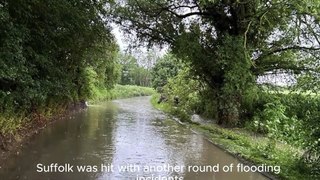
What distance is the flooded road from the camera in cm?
743

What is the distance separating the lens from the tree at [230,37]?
1478cm

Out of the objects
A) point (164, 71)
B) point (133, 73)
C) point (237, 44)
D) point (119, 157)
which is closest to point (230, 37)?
point (237, 44)

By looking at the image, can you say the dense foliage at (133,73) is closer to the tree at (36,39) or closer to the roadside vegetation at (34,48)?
the roadside vegetation at (34,48)

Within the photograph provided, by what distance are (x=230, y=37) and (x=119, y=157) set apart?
26.9 feet

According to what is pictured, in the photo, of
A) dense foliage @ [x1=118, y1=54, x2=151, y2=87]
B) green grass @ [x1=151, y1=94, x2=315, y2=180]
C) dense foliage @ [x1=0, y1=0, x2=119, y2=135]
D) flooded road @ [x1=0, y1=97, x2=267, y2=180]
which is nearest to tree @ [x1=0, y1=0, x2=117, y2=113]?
dense foliage @ [x1=0, y1=0, x2=119, y2=135]

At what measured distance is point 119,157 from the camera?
9.10 metres

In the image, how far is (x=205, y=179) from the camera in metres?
7.38

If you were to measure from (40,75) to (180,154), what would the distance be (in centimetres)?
479

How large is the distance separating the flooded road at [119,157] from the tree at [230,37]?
3539 mm

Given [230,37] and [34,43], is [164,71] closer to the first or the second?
[230,37]

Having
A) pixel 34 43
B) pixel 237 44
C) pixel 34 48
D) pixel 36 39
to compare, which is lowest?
pixel 34 48

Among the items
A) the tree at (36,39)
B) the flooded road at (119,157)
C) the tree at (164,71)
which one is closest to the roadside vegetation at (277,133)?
the flooded road at (119,157)

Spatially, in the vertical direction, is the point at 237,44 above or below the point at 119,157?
above

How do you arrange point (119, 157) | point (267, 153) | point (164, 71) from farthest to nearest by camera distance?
point (164, 71) → point (267, 153) → point (119, 157)
